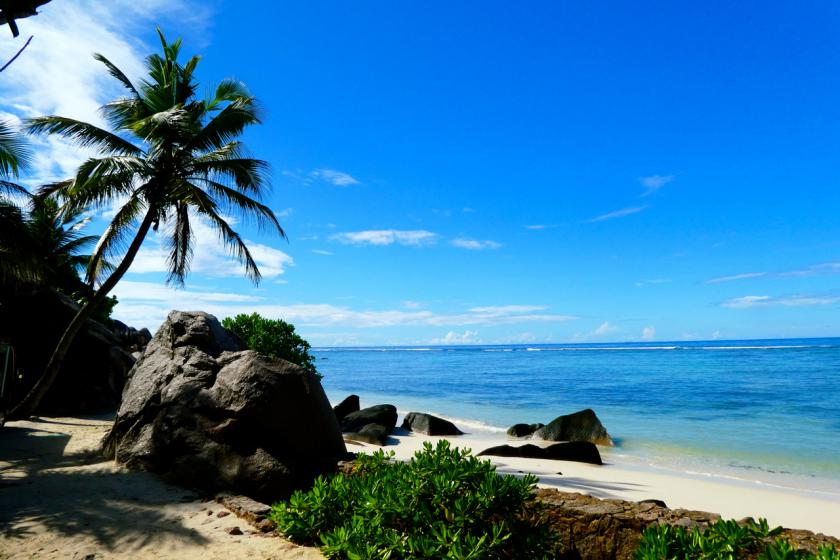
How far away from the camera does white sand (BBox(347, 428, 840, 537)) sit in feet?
27.3

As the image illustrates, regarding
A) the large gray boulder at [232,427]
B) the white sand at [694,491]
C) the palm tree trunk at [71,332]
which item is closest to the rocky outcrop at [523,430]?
the white sand at [694,491]

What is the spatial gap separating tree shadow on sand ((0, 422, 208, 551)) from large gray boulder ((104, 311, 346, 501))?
0.43m

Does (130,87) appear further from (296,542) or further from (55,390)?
(296,542)

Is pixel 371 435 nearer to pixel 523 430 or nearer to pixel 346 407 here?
pixel 346 407

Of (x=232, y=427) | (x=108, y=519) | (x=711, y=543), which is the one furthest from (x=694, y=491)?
(x=108, y=519)

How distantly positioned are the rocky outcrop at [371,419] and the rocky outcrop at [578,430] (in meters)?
4.83

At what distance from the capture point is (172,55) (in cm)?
1427

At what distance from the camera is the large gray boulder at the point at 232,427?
23.8 feet

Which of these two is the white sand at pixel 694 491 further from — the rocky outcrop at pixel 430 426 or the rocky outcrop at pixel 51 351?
the rocky outcrop at pixel 51 351

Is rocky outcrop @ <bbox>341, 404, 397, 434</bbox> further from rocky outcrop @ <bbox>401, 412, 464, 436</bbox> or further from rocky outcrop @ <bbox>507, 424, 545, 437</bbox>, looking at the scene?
rocky outcrop @ <bbox>507, 424, 545, 437</bbox>

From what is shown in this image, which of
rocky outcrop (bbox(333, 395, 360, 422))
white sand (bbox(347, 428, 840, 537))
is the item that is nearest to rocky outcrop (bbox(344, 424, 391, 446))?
white sand (bbox(347, 428, 840, 537))

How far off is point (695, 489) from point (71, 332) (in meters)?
14.3

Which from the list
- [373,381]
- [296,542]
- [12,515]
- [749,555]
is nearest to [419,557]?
[296,542]

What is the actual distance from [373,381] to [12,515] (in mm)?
37919
